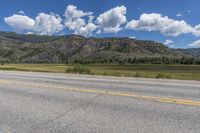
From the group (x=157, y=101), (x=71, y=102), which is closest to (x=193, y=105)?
(x=157, y=101)

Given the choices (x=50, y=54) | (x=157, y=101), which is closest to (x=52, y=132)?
(x=157, y=101)

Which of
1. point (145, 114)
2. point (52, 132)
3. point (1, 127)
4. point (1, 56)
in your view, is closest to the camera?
point (52, 132)

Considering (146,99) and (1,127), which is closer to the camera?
(1,127)

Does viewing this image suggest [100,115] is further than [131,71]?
No

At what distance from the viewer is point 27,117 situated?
16.6 ft

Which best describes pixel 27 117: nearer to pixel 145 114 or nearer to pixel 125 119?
pixel 125 119

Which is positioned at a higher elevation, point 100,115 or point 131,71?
point 100,115

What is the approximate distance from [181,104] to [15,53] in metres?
203

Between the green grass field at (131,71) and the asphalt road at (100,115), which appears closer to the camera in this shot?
the asphalt road at (100,115)

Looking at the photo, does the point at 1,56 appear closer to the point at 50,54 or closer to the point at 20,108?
the point at 50,54

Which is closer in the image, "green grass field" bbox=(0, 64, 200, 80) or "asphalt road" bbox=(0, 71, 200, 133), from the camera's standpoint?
"asphalt road" bbox=(0, 71, 200, 133)

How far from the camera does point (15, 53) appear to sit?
636 ft

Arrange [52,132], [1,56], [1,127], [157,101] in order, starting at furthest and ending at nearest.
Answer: [1,56]
[157,101]
[1,127]
[52,132]

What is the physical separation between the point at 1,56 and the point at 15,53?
11.6 m
